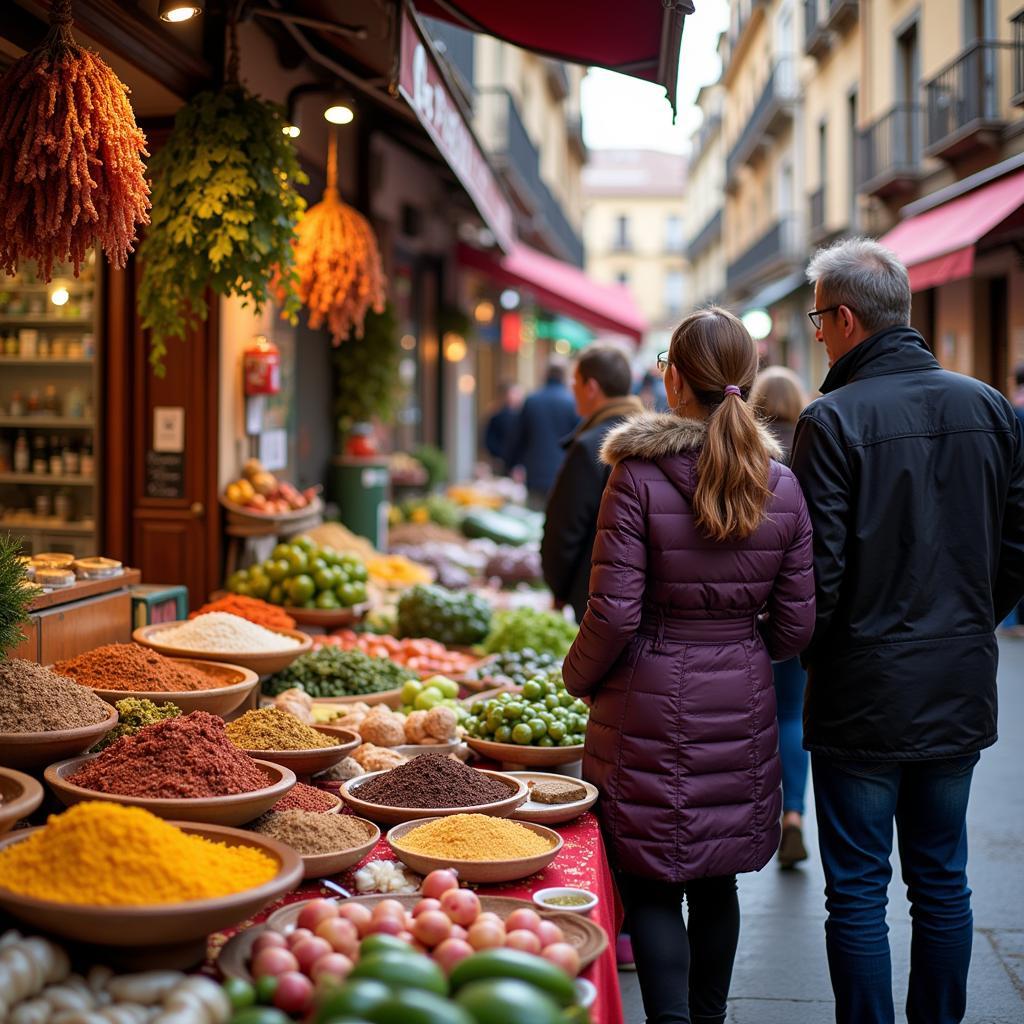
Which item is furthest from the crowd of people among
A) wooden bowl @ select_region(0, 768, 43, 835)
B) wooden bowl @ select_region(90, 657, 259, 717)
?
wooden bowl @ select_region(0, 768, 43, 835)

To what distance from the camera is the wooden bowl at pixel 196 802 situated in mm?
2631

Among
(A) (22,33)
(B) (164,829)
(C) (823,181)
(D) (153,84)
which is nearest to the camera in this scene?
(B) (164,829)

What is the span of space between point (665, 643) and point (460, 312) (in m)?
10.9

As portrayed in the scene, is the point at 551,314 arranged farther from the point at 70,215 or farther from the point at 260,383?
the point at 70,215

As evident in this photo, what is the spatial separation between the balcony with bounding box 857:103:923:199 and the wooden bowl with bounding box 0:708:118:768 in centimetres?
1700

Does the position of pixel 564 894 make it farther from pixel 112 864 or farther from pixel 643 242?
pixel 643 242

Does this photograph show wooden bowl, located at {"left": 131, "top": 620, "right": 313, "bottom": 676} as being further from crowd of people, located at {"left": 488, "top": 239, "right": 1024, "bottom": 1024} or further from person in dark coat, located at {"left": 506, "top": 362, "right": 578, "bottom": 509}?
person in dark coat, located at {"left": 506, "top": 362, "right": 578, "bottom": 509}

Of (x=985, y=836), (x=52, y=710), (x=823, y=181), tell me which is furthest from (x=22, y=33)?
(x=823, y=181)

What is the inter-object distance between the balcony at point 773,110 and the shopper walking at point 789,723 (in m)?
24.8

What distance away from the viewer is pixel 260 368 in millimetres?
6434

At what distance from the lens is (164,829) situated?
2.32 m

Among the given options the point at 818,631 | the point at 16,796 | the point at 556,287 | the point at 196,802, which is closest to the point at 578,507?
the point at 818,631

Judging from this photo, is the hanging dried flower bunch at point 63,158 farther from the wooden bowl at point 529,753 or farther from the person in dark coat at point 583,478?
the person in dark coat at point 583,478

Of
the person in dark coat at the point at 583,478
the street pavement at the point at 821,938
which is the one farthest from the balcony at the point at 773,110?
the street pavement at the point at 821,938
